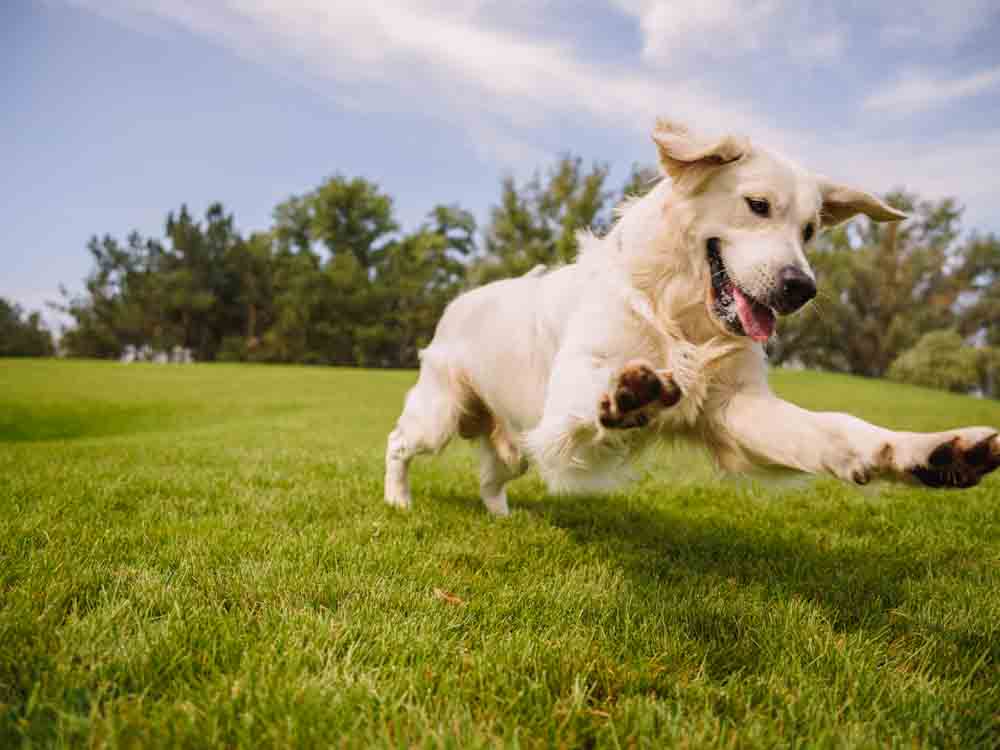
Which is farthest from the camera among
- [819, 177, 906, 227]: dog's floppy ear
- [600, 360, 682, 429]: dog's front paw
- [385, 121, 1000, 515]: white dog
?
[819, 177, 906, 227]: dog's floppy ear

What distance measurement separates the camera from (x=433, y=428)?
14.9 feet

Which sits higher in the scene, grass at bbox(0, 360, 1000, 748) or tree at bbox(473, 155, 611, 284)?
tree at bbox(473, 155, 611, 284)

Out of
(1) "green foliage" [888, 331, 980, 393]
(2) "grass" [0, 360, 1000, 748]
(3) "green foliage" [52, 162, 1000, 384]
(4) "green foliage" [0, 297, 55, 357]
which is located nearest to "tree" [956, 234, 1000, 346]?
(3) "green foliage" [52, 162, 1000, 384]

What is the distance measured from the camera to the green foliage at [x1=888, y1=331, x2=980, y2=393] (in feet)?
113

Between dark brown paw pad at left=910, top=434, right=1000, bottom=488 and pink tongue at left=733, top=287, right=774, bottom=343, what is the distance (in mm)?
942

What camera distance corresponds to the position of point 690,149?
2.82 m

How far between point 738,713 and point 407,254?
5546 centimetres

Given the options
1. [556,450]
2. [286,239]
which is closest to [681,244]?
[556,450]

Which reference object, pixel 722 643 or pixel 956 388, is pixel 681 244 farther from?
pixel 956 388

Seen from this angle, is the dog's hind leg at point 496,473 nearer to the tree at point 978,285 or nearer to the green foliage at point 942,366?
the green foliage at point 942,366

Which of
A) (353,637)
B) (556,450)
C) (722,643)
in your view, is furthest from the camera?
(556,450)

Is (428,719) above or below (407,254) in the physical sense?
below

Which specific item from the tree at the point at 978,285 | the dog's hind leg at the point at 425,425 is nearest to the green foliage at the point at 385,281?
the tree at the point at 978,285

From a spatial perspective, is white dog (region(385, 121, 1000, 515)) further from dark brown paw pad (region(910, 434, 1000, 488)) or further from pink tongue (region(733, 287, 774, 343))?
Answer: dark brown paw pad (region(910, 434, 1000, 488))
